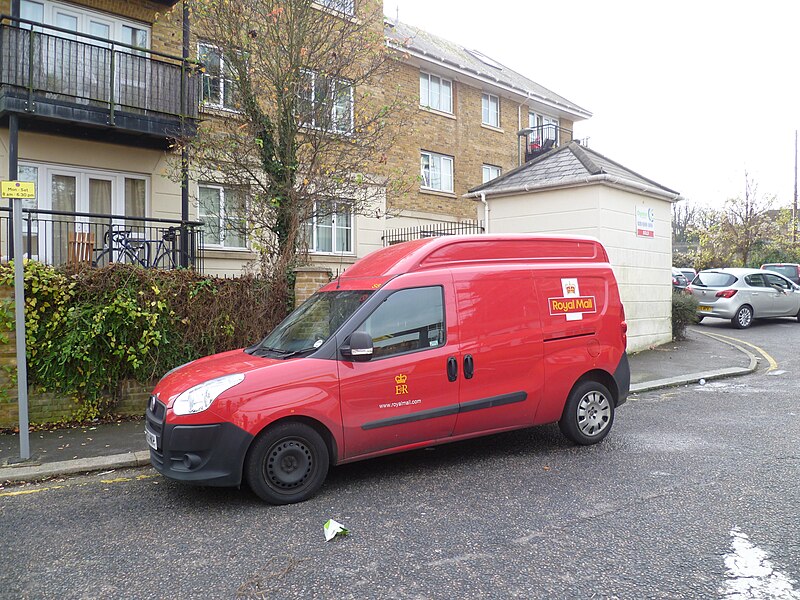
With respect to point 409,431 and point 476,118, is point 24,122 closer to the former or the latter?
point 409,431

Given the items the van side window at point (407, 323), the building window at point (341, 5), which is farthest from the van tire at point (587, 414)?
the building window at point (341, 5)

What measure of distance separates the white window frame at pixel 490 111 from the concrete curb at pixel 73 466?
19.0 meters

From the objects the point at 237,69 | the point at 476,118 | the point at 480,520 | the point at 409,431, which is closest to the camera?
the point at 480,520

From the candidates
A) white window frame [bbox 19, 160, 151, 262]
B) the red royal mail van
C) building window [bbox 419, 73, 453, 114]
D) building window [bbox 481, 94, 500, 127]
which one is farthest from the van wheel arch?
building window [bbox 481, 94, 500, 127]

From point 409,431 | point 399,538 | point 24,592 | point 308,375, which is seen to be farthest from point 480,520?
point 24,592

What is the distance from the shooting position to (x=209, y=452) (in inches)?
181

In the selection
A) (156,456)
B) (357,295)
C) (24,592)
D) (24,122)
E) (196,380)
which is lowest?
(24,592)

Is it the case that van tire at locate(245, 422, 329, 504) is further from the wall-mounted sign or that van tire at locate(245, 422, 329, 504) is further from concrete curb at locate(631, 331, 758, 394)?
the wall-mounted sign

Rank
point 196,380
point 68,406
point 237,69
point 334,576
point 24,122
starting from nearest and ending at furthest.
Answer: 1. point 334,576
2. point 196,380
3. point 68,406
4. point 237,69
5. point 24,122

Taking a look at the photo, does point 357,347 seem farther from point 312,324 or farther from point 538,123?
point 538,123

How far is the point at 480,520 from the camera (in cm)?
441

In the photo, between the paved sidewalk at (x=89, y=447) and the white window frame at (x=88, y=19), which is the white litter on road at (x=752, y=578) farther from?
the white window frame at (x=88, y=19)

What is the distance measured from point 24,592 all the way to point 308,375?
221 cm

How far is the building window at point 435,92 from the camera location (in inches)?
807
